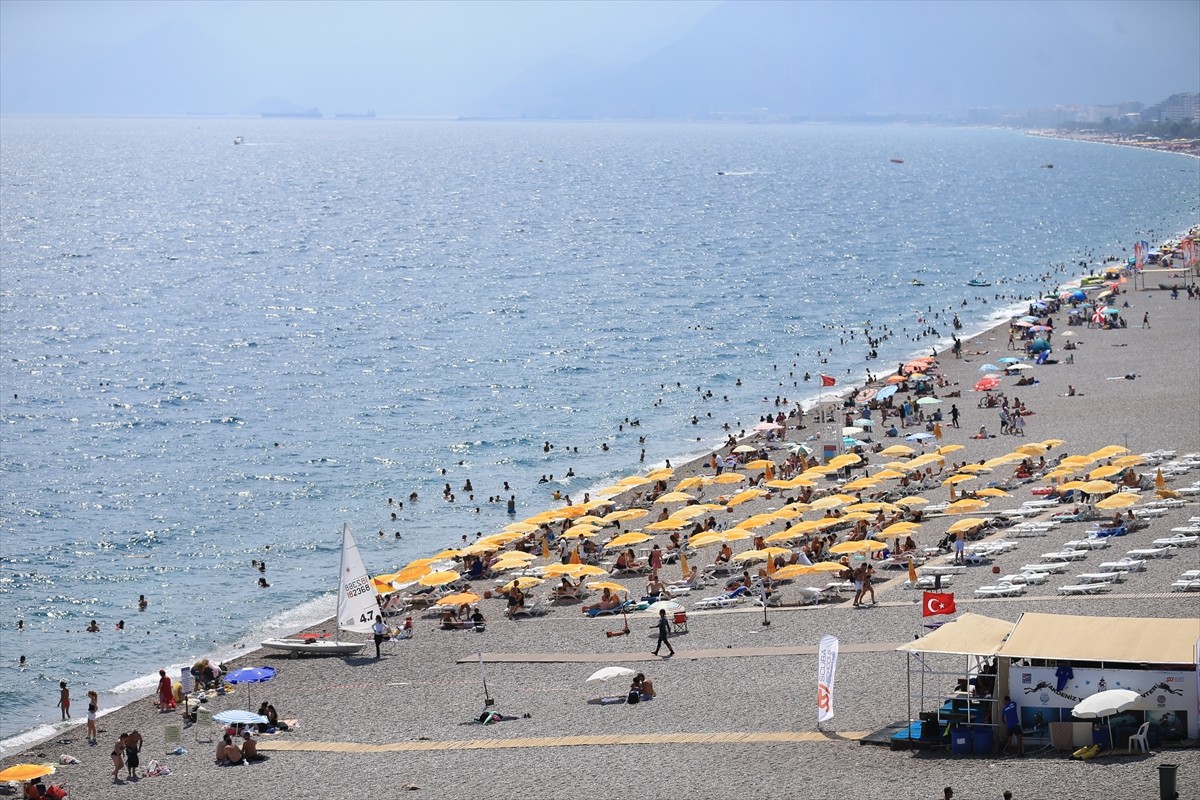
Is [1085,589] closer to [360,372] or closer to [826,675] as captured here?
[826,675]

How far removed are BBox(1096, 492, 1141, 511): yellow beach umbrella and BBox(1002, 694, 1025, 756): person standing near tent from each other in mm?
15153

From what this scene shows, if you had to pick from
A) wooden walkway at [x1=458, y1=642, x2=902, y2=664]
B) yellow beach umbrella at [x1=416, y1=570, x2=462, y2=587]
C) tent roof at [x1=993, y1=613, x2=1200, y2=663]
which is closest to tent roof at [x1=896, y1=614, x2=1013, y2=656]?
tent roof at [x1=993, y1=613, x2=1200, y2=663]

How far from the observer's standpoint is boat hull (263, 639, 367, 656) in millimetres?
33906

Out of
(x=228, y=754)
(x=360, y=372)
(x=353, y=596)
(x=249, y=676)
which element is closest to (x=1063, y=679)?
(x=228, y=754)

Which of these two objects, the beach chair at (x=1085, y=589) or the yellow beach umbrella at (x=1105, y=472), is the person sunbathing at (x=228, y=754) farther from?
the yellow beach umbrella at (x=1105, y=472)

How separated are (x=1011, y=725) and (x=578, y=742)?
7329mm

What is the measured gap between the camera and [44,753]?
96.3ft

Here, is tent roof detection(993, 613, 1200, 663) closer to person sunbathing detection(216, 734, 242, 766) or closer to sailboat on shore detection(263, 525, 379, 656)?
person sunbathing detection(216, 734, 242, 766)

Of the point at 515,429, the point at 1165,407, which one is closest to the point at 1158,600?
the point at 1165,407

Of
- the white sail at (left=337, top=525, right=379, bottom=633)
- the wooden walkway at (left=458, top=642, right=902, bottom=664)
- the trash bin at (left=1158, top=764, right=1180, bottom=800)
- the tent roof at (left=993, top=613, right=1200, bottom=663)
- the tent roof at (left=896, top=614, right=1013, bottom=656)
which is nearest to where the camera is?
the trash bin at (left=1158, top=764, right=1180, bottom=800)

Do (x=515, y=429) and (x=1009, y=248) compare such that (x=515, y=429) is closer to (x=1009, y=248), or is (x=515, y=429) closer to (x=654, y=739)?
(x=654, y=739)

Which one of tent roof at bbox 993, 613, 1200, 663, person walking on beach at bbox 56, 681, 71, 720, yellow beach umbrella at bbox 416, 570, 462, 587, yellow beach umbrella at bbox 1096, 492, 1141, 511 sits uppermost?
tent roof at bbox 993, 613, 1200, 663

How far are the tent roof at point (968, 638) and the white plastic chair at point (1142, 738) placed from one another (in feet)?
7.34

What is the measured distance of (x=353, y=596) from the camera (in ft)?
115
